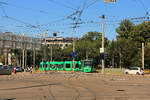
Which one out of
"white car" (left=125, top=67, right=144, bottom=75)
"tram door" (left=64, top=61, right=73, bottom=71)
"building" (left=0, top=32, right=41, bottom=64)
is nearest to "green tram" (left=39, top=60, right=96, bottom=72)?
"tram door" (left=64, top=61, right=73, bottom=71)

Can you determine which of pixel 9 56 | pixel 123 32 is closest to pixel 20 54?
pixel 9 56

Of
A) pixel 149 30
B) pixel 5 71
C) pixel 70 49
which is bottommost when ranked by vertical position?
pixel 5 71

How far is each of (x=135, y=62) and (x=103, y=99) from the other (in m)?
57.5

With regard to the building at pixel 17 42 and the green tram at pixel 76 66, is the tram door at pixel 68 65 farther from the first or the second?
the building at pixel 17 42

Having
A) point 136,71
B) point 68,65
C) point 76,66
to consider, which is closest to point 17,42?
point 68,65

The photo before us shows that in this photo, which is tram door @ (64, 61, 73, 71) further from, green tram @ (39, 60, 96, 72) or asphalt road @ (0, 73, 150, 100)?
asphalt road @ (0, 73, 150, 100)

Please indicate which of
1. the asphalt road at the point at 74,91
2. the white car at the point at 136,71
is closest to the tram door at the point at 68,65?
the white car at the point at 136,71

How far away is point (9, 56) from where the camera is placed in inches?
4040

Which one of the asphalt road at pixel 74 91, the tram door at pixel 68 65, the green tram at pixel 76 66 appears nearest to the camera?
the asphalt road at pixel 74 91

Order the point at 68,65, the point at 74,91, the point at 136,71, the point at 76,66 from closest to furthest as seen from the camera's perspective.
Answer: the point at 74,91 → the point at 136,71 → the point at 76,66 → the point at 68,65

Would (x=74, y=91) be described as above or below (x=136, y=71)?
above

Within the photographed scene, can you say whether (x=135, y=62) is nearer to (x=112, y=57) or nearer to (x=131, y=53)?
(x=131, y=53)

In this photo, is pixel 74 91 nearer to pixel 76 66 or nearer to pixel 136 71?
pixel 136 71

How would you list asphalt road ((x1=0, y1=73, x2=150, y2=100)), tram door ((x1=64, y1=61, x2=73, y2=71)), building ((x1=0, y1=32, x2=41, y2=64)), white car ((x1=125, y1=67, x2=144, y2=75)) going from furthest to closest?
building ((x1=0, y1=32, x2=41, y2=64)) < tram door ((x1=64, y1=61, x2=73, y2=71)) < white car ((x1=125, y1=67, x2=144, y2=75)) < asphalt road ((x1=0, y1=73, x2=150, y2=100))
